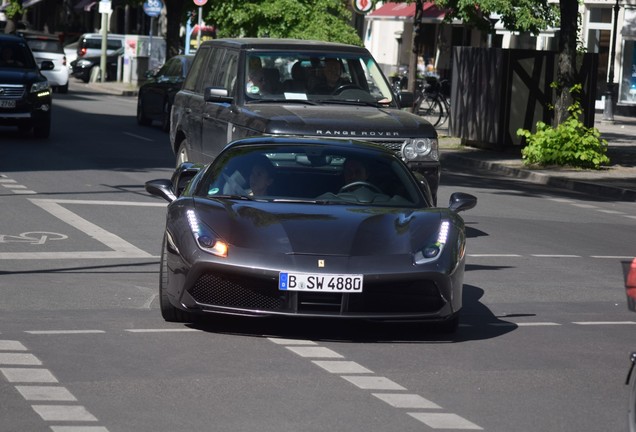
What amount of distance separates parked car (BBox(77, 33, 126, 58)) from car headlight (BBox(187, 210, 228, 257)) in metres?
52.3

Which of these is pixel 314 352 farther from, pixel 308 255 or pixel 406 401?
pixel 406 401


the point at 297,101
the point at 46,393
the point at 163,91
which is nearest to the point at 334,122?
the point at 297,101

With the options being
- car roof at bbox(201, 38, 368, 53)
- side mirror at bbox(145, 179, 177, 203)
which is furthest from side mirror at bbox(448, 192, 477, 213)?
car roof at bbox(201, 38, 368, 53)

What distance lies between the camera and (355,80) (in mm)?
15875

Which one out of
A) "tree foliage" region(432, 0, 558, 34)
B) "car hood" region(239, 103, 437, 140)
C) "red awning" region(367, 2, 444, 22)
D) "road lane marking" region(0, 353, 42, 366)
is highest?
"red awning" region(367, 2, 444, 22)

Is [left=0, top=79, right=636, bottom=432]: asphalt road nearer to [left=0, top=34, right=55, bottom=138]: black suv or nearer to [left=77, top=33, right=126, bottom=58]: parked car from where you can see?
[left=0, top=34, right=55, bottom=138]: black suv

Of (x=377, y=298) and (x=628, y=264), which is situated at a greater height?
(x=628, y=264)

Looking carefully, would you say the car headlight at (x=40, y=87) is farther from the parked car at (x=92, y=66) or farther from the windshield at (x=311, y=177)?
the parked car at (x=92, y=66)

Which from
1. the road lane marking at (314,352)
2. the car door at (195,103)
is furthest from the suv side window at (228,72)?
the road lane marking at (314,352)

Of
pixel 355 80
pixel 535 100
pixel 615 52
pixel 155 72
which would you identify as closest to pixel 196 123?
pixel 355 80

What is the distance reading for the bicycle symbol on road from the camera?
13.5 meters

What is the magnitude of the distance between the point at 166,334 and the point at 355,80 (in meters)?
7.16

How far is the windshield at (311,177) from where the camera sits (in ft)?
33.1

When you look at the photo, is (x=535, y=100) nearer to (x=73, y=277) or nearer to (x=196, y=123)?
(x=196, y=123)
